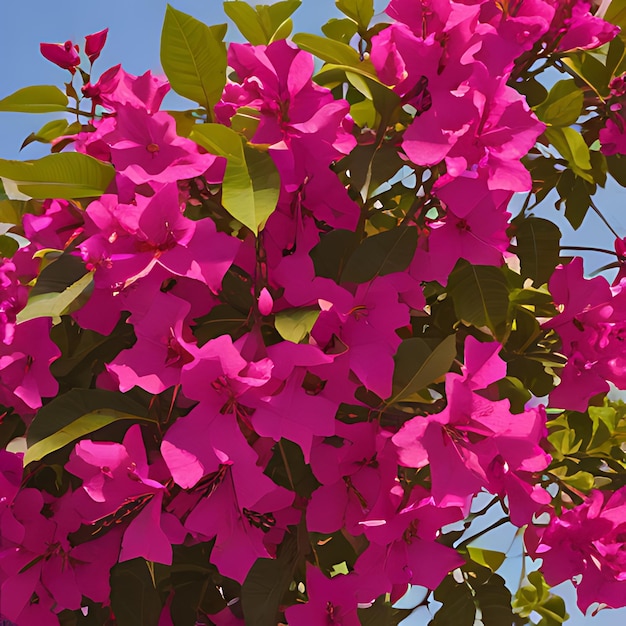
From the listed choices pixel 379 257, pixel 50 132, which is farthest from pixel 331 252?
pixel 50 132

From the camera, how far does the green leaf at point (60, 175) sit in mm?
438

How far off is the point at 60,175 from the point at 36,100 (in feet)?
0.55

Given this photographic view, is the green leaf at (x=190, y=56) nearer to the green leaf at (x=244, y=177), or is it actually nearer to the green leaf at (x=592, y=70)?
the green leaf at (x=244, y=177)

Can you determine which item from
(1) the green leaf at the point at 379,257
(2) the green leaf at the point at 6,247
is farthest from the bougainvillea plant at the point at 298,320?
(2) the green leaf at the point at 6,247

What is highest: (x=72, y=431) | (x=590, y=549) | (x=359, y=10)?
(x=359, y=10)

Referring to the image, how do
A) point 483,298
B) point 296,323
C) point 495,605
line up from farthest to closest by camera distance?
1. point 495,605
2. point 483,298
3. point 296,323

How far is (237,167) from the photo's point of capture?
0.42 m

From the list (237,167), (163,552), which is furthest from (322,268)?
(163,552)

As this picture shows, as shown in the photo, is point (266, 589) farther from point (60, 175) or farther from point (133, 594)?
point (60, 175)

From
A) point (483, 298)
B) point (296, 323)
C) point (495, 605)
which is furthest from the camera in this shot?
point (495, 605)

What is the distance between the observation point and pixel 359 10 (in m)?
0.59

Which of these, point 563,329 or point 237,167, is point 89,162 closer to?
point 237,167

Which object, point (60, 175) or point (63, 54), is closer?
point (60, 175)

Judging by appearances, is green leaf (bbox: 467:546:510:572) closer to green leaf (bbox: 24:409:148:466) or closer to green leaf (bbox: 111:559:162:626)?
green leaf (bbox: 111:559:162:626)
